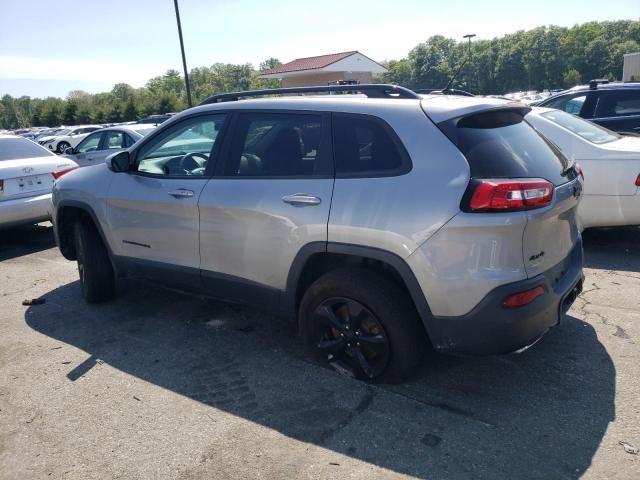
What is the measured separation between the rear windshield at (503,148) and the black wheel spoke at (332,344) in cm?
130

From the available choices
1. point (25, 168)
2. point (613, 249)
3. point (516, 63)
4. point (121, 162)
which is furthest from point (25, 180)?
point (516, 63)

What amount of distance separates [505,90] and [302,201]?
94.6 metres

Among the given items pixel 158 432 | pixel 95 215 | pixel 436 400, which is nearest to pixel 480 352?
pixel 436 400

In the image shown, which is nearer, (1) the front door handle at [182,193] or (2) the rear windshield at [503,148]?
(2) the rear windshield at [503,148]

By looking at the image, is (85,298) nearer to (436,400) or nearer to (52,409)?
(52,409)

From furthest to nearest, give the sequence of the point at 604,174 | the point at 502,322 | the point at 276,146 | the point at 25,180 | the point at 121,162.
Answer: the point at 25,180 < the point at 604,174 < the point at 121,162 < the point at 276,146 < the point at 502,322

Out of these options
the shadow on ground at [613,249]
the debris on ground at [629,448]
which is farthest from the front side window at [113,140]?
the debris on ground at [629,448]

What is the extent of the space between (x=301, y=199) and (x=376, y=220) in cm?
55

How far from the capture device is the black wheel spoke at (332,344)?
332cm

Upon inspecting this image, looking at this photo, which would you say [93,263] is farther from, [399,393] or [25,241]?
[25,241]

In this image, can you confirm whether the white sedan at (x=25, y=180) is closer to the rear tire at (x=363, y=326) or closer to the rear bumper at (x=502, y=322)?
the rear tire at (x=363, y=326)

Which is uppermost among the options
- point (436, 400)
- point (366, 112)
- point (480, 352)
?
point (366, 112)

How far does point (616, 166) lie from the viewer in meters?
5.34

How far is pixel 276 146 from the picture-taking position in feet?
11.7
